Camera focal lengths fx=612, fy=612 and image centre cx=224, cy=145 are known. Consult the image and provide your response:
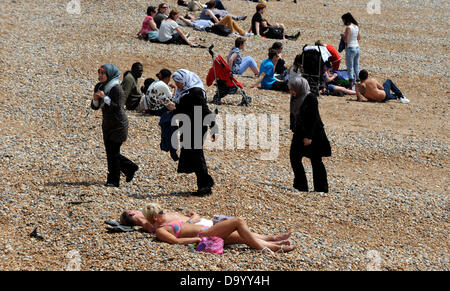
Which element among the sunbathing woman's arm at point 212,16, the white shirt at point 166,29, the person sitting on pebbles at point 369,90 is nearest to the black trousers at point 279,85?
the person sitting on pebbles at point 369,90

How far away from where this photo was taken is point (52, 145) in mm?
10664

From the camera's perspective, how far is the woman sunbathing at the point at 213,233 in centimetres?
678

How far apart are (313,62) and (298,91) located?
5.21m

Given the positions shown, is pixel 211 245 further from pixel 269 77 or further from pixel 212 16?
pixel 212 16

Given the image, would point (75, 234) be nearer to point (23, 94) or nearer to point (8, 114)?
point (8, 114)

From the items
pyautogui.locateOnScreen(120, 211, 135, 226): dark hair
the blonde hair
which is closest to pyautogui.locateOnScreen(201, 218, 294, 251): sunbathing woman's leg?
the blonde hair

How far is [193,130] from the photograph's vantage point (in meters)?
8.48

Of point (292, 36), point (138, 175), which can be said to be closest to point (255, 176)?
point (138, 175)

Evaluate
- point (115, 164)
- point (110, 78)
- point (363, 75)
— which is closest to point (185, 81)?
point (110, 78)

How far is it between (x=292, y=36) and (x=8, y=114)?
36.4 ft

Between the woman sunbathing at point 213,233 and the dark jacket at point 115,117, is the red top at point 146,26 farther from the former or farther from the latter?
the woman sunbathing at point 213,233

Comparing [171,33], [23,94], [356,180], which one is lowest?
[356,180]

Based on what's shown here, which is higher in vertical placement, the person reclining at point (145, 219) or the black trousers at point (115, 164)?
the black trousers at point (115, 164)

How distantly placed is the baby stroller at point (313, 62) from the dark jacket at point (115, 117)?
6283 millimetres
